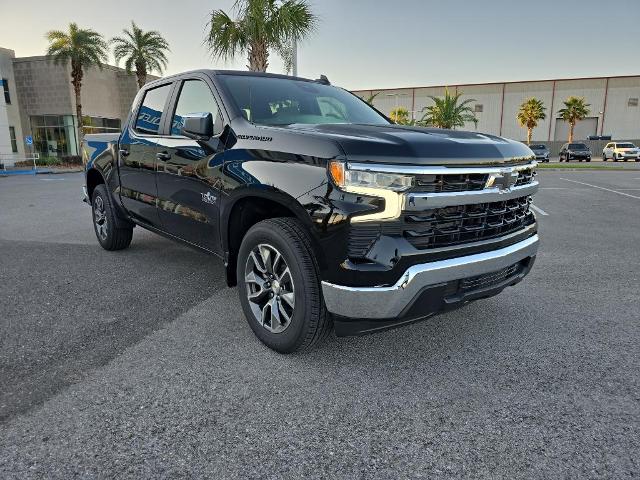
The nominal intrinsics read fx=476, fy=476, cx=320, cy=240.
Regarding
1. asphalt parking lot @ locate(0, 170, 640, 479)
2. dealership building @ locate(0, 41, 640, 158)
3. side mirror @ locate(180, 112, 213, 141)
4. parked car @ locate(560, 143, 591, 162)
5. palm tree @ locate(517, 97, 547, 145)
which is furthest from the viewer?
palm tree @ locate(517, 97, 547, 145)

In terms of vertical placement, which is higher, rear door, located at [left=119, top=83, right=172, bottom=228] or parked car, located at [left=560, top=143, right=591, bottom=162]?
rear door, located at [left=119, top=83, right=172, bottom=228]

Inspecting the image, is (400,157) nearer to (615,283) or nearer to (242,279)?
(242,279)

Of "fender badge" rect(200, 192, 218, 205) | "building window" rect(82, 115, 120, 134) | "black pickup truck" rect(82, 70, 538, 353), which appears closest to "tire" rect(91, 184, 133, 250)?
"black pickup truck" rect(82, 70, 538, 353)

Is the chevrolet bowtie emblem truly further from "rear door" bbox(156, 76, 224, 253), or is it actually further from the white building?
the white building

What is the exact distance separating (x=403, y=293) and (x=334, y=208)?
58cm

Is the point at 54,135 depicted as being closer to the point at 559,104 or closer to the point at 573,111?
the point at 573,111

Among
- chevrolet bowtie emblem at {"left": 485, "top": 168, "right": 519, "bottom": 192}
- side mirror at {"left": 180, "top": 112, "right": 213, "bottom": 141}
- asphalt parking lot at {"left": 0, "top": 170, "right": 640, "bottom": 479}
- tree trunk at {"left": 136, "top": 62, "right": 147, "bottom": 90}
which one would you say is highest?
tree trunk at {"left": 136, "top": 62, "right": 147, "bottom": 90}

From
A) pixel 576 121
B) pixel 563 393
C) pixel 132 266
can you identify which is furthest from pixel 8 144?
pixel 576 121

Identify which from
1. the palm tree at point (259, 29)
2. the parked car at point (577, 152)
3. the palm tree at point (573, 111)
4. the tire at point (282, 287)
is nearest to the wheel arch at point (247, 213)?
the tire at point (282, 287)

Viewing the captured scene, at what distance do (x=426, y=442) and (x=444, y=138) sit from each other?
1.66m

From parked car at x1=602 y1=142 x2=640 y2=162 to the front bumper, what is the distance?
44.3m

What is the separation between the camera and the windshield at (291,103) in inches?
139

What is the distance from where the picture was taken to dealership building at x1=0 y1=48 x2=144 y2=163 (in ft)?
124

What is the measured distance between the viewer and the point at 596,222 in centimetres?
820
